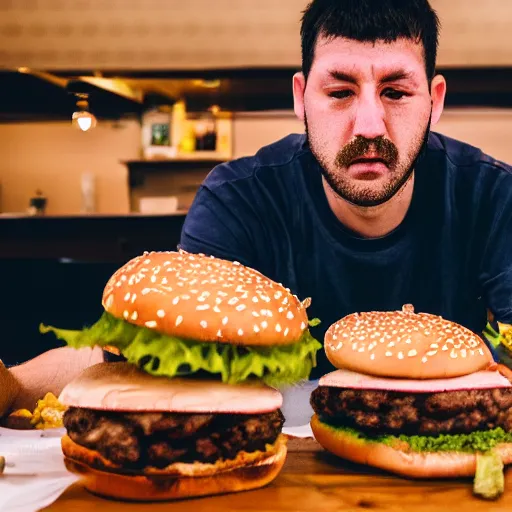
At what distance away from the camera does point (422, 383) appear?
144 centimetres

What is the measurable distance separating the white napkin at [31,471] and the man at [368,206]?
886mm

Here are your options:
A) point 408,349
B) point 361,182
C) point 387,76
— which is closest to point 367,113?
point 387,76

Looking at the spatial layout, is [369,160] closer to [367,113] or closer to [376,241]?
[367,113]

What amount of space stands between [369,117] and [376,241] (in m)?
0.58

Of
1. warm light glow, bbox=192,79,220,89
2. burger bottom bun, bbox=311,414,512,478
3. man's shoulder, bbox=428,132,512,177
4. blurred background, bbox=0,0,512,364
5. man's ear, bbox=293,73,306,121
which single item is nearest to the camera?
burger bottom bun, bbox=311,414,512,478

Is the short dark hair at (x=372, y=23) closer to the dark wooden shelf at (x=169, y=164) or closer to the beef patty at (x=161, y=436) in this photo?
the beef patty at (x=161, y=436)

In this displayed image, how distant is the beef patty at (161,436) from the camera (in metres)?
1.29

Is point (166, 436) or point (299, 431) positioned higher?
point (166, 436)

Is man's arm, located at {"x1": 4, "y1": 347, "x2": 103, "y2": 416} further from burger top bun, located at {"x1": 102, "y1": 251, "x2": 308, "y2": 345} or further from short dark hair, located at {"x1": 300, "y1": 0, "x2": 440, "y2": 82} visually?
short dark hair, located at {"x1": 300, "y1": 0, "x2": 440, "y2": 82}

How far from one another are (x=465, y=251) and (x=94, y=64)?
5918mm

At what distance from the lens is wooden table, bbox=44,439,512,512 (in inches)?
50.4

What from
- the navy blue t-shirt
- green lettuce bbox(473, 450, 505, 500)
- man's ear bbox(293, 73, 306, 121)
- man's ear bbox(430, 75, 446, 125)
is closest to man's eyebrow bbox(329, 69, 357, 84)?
man's ear bbox(293, 73, 306, 121)

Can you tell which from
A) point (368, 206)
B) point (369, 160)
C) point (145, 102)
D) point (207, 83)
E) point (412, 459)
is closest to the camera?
point (412, 459)

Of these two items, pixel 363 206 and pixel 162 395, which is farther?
pixel 363 206
